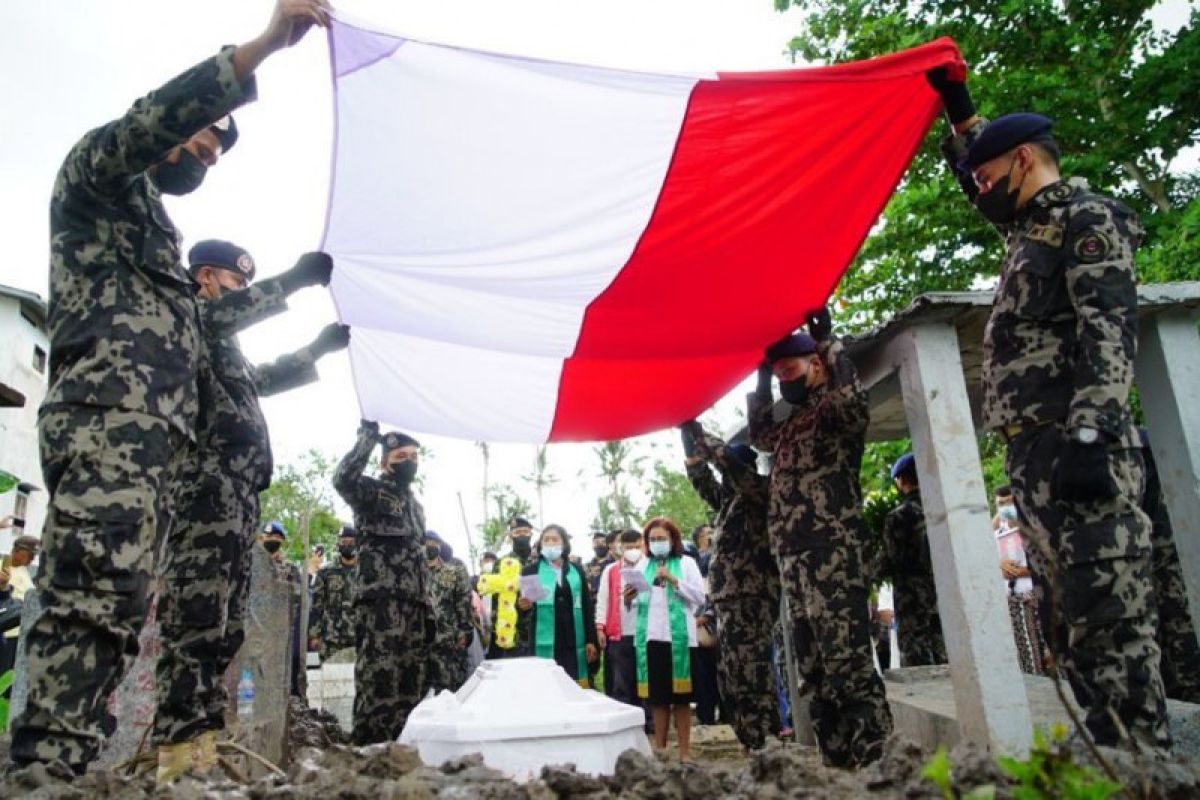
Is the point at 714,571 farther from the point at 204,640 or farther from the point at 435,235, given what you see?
the point at 204,640

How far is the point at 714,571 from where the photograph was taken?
14.7ft

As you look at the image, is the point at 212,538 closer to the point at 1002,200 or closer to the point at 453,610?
the point at 1002,200

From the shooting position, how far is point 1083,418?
2.09 m

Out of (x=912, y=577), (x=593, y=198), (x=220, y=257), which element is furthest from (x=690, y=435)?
(x=220, y=257)

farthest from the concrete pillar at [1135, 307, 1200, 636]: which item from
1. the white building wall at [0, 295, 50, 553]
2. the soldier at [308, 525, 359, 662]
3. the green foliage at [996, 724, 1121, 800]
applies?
the white building wall at [0, 295, 50, 553]

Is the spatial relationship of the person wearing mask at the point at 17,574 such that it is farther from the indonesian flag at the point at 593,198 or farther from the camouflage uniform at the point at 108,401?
the camouflage uniform at the point at 108,401

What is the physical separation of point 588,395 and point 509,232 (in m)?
1.71

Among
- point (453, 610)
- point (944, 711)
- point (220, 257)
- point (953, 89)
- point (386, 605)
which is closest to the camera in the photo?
point (953, 89)

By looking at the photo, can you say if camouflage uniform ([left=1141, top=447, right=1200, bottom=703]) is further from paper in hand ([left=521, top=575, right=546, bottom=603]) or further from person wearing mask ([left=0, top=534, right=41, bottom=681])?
person wearing mask ([left=0, top=534, right=41, bottom=681])

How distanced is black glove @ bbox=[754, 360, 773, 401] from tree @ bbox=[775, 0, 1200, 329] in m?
5.00

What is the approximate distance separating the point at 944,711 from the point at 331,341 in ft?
10.6

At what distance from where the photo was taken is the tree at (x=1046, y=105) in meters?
8.19

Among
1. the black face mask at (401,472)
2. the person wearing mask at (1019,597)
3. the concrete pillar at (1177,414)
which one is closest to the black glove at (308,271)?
the black face mask at (401,472)

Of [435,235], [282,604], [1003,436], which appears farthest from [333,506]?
[1003,436]
